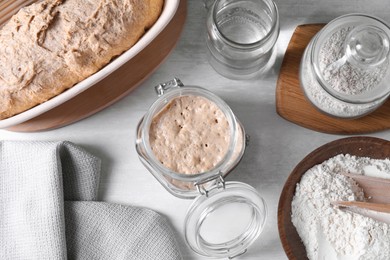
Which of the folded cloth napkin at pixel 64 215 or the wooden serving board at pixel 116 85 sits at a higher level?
the wooden serving board at pixel 116 85

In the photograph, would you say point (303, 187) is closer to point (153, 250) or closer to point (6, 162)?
point (153, 250)

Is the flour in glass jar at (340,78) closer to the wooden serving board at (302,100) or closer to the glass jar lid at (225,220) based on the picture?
the wooden serving board at (302,100)

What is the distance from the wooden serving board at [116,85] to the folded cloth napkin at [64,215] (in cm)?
5

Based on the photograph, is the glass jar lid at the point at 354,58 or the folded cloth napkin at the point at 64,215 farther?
the folded cloth napkin at the point at 64,215

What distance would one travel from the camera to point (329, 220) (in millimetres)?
1029

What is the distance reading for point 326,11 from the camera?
1125 millimetres

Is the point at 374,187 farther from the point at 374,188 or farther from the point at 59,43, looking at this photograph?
the point at 59,43

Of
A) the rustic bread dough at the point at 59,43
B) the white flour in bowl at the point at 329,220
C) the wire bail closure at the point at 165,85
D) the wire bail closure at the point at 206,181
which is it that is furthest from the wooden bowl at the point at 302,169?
the rustic bread dough at the point at 59,43

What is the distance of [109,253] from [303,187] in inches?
14.1

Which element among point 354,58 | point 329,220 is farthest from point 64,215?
point 354,58

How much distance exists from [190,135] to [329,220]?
0.27m

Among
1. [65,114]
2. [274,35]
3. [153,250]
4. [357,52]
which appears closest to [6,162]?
[65,114]

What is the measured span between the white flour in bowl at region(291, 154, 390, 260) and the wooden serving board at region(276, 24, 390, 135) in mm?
91

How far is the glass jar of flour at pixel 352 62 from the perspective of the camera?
98 cm
